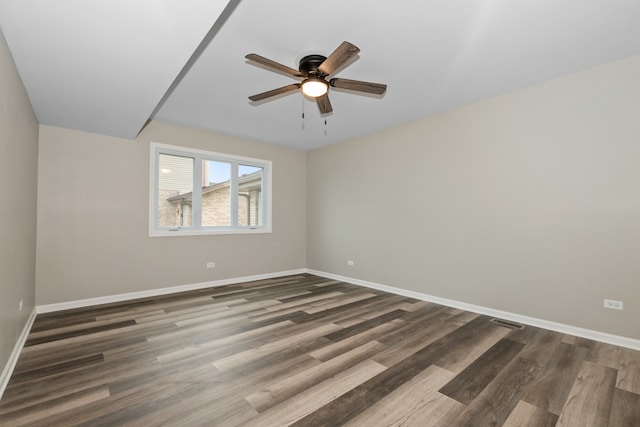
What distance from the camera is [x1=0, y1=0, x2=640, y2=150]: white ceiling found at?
1.83m

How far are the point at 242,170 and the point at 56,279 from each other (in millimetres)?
3117

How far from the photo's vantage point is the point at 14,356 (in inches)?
91.7

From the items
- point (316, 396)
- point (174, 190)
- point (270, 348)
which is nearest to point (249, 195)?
point (174, 190)

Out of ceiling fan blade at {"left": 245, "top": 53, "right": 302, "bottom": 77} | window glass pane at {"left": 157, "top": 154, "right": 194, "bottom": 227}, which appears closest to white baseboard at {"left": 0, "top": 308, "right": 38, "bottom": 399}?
window glass pane at {"left": 157, "top": 154, "right": 194, "bottom": 227}

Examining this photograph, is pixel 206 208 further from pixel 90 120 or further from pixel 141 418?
pixel 141 418

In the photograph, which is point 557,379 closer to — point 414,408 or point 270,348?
point 414,408

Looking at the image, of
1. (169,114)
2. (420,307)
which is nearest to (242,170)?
(169,114)

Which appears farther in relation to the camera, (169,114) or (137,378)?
(169,114)

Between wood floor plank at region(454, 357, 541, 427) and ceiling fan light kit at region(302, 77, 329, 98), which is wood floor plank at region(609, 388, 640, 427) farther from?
ceiling fan light kit at region(302, 77, 329, 98)

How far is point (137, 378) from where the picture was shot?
2104 millimetres

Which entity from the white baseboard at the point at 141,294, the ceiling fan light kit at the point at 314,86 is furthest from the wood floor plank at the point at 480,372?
the white baseboard at the point at 141,294

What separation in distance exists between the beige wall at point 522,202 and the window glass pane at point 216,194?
2.52m

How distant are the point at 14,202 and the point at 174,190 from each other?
2316 millimetres

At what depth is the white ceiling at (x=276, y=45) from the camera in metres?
1.83
